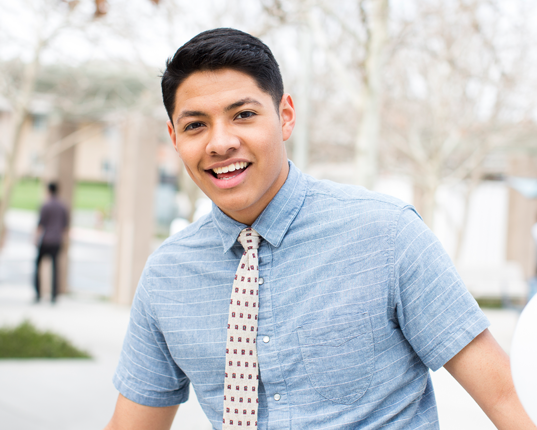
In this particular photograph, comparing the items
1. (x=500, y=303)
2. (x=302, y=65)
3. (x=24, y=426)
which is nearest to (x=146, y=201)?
(x=302, y=65)

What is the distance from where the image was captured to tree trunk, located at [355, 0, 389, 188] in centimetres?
423

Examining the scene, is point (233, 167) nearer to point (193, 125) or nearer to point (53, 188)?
point (193, 125)

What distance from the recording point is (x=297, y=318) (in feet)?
5.11

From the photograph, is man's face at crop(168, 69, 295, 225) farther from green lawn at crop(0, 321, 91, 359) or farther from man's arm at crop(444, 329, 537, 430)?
green lawn at crop(0, 321, 91, 359)

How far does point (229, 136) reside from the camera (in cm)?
152

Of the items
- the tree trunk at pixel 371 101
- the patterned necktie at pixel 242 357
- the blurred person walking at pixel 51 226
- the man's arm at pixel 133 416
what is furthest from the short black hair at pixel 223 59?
the blurred person walking at pixel 51 226

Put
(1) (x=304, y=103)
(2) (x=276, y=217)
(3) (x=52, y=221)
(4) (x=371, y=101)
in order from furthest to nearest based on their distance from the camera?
(3) (x=52, y=221)
(1) (x=304, y=103)
(4) (x=371, y=101)
(2) (x=276, y=217)

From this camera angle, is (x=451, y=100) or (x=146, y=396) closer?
(x=146, y=396)

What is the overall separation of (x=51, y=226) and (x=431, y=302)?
8442 mm

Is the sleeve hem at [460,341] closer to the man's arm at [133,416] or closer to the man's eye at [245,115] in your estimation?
the man's eye at [245,115]

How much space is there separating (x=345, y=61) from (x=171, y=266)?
686 centimetres

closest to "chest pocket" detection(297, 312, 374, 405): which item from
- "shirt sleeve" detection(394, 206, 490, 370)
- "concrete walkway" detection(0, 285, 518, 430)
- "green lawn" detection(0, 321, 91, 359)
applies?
"shirt sleeve" detection(394, 206, 490, 370)

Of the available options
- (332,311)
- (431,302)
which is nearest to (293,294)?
(332,311)

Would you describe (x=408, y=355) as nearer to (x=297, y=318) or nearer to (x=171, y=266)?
(x=297, y=318)
